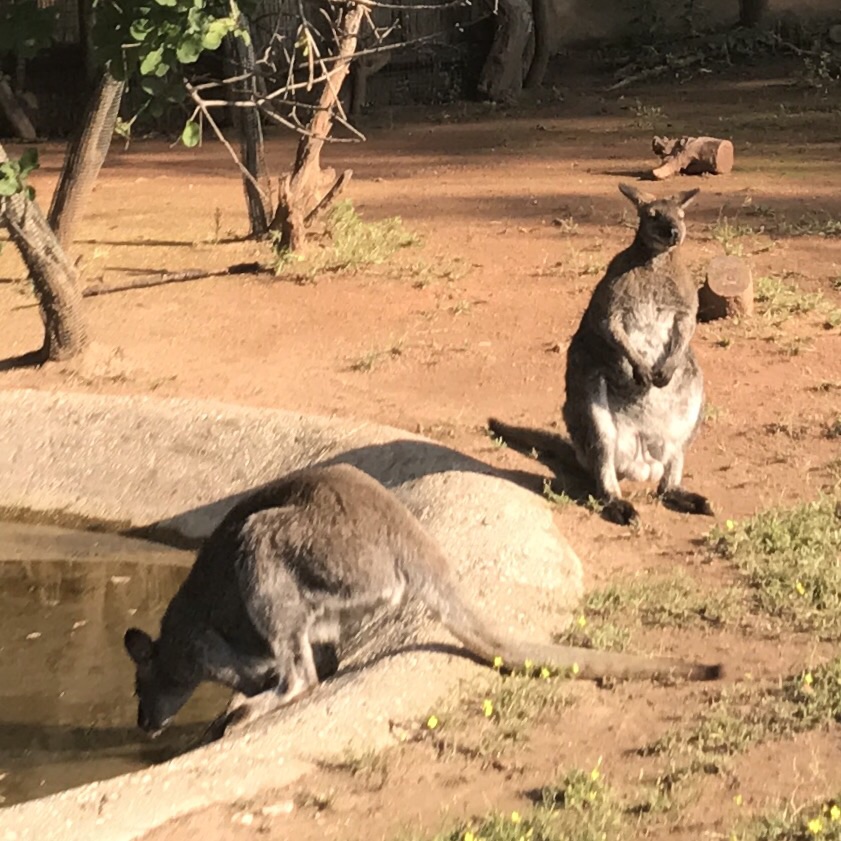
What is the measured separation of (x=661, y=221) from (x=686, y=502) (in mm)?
1232

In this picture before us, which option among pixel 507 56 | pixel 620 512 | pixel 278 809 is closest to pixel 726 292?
pixel 620 512

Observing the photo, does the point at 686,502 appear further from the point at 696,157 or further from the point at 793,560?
the point at 696,157

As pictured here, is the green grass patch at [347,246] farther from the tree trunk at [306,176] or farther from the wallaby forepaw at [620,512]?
the wallaby forepaw at [620,512]

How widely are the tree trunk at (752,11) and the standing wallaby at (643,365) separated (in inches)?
557

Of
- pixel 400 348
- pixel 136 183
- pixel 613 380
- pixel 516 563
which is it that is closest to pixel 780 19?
pixel 136 183

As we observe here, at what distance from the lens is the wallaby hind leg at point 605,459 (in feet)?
21.1

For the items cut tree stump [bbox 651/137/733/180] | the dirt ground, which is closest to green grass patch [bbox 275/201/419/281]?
the dirt ground

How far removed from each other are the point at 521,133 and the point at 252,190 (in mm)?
5698

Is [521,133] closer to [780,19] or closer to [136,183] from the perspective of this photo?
[136,183]

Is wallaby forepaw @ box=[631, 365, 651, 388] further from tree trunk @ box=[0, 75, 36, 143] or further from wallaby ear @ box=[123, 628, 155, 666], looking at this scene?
tree trunk @ box=[0, 75, 36, 143]

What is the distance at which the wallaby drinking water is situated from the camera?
16.2 feet

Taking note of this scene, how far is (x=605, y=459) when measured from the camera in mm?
6516

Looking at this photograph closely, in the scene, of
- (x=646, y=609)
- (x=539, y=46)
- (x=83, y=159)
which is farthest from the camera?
(x=539, y=46)

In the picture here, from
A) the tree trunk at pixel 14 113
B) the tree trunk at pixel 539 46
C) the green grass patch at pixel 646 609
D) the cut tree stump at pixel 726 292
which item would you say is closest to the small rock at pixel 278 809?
the green grass patch at pixel 646 609
